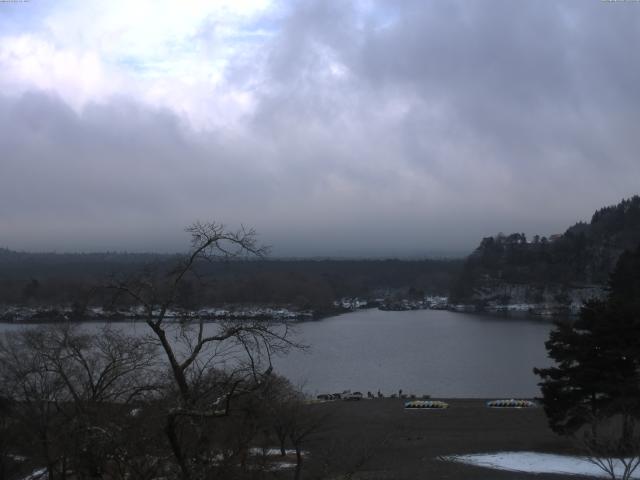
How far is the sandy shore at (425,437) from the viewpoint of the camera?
1171 cm

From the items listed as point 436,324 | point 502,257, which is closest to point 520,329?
point 436,324

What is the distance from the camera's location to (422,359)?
3525cm

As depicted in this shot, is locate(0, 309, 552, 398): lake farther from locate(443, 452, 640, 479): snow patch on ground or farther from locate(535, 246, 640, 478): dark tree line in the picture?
locate(535, 246, 640, 478): dark tree line

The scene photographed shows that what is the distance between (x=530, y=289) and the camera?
79.1 metres

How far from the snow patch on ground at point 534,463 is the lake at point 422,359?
27.0ft

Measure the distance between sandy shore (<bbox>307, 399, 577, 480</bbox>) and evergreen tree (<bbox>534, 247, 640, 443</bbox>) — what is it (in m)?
1.09

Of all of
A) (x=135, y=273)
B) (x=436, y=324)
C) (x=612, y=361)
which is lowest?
(x=436, y=324)

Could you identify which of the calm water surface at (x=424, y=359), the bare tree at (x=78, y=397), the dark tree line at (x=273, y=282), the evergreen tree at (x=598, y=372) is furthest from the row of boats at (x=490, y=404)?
the bare tree at (x=78, y=397)

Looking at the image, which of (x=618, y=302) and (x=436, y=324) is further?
(x=436, y=324)

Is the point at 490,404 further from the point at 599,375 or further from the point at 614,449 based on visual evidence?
the point at 614,449

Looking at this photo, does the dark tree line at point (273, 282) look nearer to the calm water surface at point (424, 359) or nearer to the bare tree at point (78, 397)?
the bare tree at point (78, 397)

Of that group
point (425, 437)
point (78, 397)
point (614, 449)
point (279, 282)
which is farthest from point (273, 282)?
point (78, 397)

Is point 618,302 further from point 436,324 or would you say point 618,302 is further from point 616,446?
point 436,324

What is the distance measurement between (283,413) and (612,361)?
608 cm
